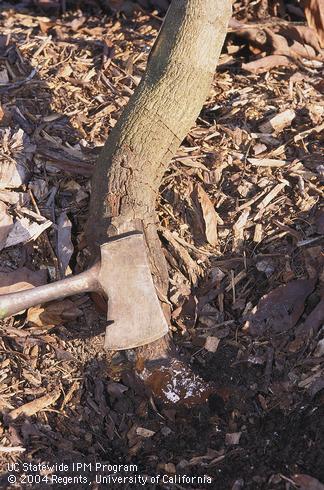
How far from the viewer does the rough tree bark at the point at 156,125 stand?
323 cm

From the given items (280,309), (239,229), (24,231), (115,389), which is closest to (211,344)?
(280,309)

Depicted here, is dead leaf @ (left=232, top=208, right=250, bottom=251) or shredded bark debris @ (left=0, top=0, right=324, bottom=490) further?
dead leaf @ (left=232, top=208, right=250, bottom=251)

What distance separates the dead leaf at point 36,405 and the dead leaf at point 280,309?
2.81 ft

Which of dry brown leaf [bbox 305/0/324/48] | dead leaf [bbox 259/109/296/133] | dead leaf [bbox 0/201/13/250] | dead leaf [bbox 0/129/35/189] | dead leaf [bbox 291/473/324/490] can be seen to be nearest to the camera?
dead leaf [bbox 291/473/324/490]

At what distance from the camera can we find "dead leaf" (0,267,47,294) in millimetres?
3234

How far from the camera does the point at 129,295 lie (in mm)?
3082

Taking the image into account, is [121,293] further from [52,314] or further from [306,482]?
[306,482]

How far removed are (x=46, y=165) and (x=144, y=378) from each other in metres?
1.17

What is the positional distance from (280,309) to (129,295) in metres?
0.67

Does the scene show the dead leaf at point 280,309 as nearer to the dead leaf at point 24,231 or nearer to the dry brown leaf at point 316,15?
the dead leaf at point 24,231

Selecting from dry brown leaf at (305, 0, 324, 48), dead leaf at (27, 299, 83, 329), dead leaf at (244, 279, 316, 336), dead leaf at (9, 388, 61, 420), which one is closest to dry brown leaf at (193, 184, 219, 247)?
dead leaf at (244, 279, 316, 336)

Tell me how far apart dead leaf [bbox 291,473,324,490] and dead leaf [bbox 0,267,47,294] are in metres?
1.35

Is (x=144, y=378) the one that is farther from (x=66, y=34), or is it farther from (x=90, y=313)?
(x=66, y=34)

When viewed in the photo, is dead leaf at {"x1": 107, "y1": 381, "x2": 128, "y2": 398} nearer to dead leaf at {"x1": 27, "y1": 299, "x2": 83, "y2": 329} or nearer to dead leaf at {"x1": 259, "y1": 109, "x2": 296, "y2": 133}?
dead leaf at {"x1": 27, "y1": 299, "x2": 83, "y2": 329}
